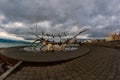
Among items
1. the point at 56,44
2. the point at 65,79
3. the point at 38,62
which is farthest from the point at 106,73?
the point at 56,44

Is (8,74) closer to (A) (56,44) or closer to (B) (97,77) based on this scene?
(B) (97,77)

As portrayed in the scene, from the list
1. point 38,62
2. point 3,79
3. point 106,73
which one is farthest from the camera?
point 38,62

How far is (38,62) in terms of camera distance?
6602mm

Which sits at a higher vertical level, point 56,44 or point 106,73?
point 56,44

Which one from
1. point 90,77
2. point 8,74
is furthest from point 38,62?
point 90,77

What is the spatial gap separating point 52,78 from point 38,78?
57 cm

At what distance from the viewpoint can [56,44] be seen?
1383 centimetres

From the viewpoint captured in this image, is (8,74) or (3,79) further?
(8,74)

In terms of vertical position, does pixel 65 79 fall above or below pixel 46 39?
below

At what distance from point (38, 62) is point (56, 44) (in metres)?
7.31

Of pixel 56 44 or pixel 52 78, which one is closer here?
pixel 52 78

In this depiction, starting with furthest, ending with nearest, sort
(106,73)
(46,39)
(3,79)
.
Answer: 1. (46,39)
2. (106,73)
3. (3,79)

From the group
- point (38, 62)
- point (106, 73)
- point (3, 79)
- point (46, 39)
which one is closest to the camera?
point (3, 79)

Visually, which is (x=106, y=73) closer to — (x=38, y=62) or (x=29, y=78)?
(x=29, y=78)
